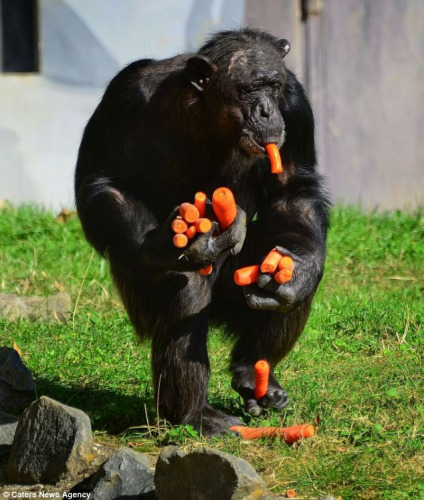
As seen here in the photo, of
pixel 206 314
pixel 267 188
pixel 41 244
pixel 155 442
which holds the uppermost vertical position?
pixel 267 188

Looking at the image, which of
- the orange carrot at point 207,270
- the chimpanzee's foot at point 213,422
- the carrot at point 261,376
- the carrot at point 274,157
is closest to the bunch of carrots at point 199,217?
the orange carrot at point 207,270

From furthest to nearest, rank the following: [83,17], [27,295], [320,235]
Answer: [83,17]
[27,295]
[320,235]

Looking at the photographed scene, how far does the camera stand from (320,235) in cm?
540

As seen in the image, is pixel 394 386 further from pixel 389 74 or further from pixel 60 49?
pixel 389 74

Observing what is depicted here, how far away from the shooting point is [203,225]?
4.69 m

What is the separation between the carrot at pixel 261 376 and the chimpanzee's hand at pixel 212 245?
2.12 ft

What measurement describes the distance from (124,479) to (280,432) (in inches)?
33.3

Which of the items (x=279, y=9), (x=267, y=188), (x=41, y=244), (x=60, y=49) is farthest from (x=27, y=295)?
(x=279, y=9)

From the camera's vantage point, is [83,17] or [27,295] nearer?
[27,295]

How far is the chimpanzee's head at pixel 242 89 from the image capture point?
5.18 meters

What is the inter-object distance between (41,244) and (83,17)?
2828 mm

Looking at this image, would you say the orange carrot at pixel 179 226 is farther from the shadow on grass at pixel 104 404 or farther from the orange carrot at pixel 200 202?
the shadow on grass at pixel 104 404

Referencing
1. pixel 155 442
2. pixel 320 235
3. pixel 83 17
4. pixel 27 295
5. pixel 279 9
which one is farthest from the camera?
pixel 279 9

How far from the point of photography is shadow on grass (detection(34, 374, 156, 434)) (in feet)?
17.7
